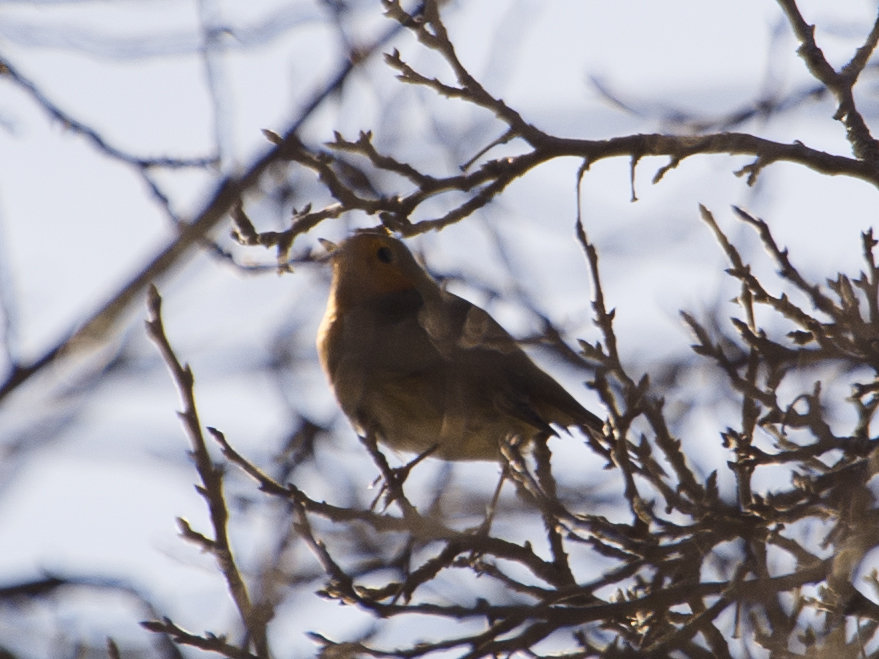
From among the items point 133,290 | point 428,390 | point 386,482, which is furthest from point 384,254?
Answer: point 133,290

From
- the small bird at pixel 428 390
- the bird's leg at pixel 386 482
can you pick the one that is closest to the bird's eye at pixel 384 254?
the small bird at pixel 428 390

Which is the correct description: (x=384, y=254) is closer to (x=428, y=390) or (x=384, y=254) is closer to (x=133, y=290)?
(x=428, y=390)

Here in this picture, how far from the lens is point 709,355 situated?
295 centimetres

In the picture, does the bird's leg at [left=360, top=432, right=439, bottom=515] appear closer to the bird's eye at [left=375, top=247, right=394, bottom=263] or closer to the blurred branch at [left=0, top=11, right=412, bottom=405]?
the blurred branch at [left=0, top=11, right=412, bottom=405]

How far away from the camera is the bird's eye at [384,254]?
18.0 feet

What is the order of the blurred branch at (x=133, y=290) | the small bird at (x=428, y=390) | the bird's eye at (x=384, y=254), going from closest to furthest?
the blurred branch at (x=133, y=290), the small bird at (x=428, y=390), the bird's eye at (x=384, y=254)

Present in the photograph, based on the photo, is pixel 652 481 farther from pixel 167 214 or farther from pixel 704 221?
pixel 167 214

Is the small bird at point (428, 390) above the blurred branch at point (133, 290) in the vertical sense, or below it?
above

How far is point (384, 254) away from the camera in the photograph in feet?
18.1

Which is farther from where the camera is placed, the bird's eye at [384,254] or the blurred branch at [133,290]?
the bird's eye at [384,254]

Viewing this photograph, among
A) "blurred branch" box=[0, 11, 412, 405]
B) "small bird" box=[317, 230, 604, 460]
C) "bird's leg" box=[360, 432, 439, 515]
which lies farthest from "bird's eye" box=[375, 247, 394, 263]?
"blurred branch" box=[0, 11, 412, 405]

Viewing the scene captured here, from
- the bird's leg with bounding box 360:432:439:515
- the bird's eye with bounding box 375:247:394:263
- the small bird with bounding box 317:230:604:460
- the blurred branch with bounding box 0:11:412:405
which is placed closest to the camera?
the blurred branch with bounding box 0:11:412:405

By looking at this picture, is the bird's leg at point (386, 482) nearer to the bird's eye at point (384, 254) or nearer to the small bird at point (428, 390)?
the small bird at point (428, 390)

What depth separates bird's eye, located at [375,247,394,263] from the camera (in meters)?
5.49
